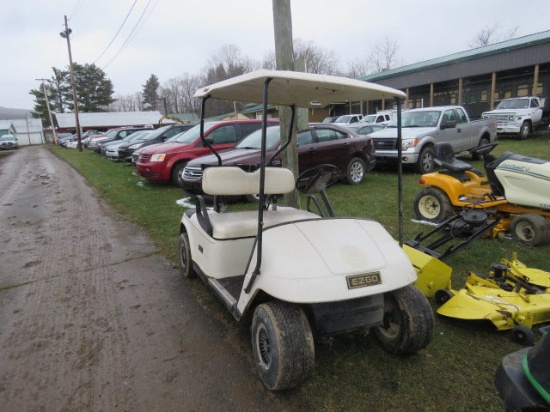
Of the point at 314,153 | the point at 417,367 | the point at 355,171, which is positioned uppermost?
the point at 314,153

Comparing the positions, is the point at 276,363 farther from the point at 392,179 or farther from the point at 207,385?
the point at 392,179

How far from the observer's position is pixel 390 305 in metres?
2.71

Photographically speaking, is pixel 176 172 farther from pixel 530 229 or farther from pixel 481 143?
pixel 481 143

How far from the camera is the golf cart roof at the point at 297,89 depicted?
2.48 meters

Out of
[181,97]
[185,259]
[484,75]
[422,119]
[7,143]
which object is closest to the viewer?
[185,259]

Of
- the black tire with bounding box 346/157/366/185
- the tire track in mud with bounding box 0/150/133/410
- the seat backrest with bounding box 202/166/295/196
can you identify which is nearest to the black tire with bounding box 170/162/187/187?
the tire track in mud with bounding box 0/150/133/410

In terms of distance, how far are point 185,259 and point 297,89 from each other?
2289mm

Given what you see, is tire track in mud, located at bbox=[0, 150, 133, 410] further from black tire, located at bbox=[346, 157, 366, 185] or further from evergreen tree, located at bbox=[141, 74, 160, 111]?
evergreen tree, located at bbox=[141, 74, 160, 111]

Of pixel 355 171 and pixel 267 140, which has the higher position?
pixel 267 140

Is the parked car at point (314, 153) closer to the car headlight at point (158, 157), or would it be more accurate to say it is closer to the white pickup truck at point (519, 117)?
the car headlight at point (158, 157)

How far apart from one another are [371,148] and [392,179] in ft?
3.41

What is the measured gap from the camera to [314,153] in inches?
336

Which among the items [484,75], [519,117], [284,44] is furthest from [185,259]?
[484,75]

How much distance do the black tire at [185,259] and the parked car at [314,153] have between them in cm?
347
